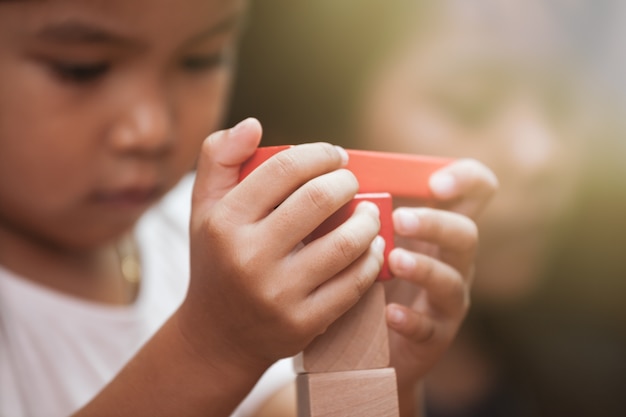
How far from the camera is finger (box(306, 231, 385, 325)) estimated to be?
337 millimetres

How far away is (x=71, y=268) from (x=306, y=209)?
0.39 metres

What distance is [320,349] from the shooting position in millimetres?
352

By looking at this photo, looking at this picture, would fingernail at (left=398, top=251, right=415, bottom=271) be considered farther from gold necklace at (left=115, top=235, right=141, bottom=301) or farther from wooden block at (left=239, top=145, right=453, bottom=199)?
gold necklace at (left=115, top=235, right=141, bottom=301)

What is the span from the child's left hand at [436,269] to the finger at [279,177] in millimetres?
84

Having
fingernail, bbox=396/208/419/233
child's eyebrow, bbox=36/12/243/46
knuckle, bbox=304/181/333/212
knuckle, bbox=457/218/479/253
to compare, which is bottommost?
knuckle, bbox=457/218/479/253

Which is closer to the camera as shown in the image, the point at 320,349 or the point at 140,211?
the point at 320,349

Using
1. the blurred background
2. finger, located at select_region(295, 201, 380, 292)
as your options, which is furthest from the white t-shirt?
finger, located at select_region(295, 201, 380, 292)

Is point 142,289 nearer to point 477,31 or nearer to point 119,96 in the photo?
point 119,96

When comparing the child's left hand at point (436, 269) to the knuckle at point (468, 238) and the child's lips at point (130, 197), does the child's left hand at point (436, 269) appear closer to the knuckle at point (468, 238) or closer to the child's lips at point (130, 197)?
the knuckle at point (468, 238)

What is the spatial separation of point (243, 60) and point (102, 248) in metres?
0.29

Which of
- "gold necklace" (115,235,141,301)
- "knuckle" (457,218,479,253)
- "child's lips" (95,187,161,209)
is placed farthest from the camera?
"gold necklace" (115,235,141,301)

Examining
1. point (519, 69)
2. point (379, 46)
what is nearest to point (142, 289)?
point (379, 46)

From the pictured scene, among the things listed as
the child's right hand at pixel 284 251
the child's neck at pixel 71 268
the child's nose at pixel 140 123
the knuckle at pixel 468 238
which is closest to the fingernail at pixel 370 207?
the child's right hand at pixel 284 251

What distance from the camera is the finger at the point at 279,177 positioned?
337 mm
